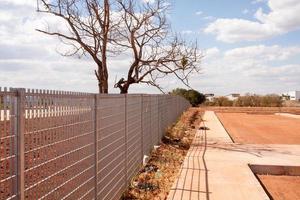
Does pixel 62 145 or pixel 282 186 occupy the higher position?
pixel 62 145

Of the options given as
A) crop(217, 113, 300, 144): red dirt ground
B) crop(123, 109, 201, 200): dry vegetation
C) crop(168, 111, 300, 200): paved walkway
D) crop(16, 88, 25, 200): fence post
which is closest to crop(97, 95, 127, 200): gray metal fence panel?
crop(123, 109, 201, 200): dry vegetation

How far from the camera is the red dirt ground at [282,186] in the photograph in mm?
10769

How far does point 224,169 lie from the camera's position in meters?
13.2

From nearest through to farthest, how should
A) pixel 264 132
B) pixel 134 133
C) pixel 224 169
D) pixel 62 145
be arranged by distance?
1. pixel 62 145
2. pixel 134 133
3. pixel 224 169
4. pixel 264 132

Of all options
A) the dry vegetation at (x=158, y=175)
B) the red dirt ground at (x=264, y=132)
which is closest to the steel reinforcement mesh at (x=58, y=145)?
the dry vegetation at (x=158, y=175)

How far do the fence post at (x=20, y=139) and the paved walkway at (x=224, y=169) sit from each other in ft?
17.9

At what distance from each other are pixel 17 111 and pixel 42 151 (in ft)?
2.57

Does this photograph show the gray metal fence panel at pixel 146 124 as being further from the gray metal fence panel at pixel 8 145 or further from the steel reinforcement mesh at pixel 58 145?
the gray metal fence panel at pixel 8 145

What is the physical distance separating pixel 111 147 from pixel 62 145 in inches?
119

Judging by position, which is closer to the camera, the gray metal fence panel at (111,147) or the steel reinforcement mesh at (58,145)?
the steel reinforcement mesh at (58,145)

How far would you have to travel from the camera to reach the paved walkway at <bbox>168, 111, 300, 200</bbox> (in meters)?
9.92

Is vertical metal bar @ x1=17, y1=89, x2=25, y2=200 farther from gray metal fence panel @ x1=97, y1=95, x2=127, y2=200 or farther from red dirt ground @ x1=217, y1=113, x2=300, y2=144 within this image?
red dirt ground @ x1=217, y1=113, x2=300, y2=144

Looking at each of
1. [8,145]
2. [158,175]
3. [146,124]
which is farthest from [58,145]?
[146,124]

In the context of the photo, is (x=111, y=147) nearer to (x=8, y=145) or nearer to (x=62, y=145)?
(x=62, y=145)
